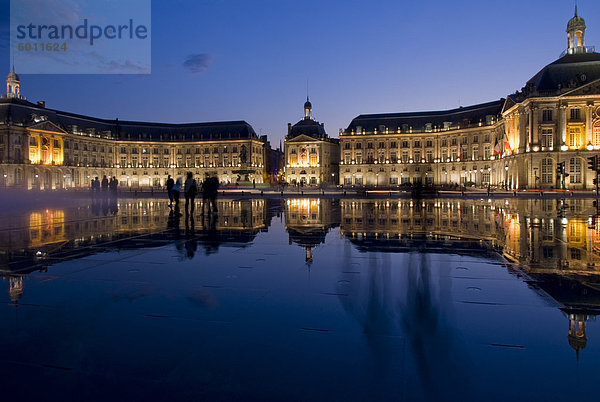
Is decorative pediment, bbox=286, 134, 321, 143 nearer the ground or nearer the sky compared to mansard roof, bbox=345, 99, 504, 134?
nearer the ground

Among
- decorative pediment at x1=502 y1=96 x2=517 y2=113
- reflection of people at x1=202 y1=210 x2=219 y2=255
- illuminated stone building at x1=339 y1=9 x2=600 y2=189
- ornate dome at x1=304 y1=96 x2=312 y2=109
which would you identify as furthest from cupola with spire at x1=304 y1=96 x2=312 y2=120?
reflection of people at x1=202 y1=210 x2=219 y2=255

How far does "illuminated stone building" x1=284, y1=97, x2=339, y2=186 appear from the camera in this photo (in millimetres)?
112000

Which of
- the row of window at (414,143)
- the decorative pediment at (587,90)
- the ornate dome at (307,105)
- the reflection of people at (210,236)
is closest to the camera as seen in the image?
the reflection of people at (210,236)

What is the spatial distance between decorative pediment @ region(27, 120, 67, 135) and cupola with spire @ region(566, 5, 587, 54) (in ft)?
322

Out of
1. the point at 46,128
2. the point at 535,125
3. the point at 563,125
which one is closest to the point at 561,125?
the point at 563,125

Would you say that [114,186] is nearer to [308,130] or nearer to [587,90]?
[587,90]

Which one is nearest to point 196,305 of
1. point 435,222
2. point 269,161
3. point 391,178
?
point 435,222

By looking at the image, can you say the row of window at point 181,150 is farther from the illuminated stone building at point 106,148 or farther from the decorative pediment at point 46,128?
the decorative pediment at point 46,128

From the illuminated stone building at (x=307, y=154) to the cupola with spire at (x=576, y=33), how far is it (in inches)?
2282

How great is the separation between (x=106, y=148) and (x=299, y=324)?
4567 inches

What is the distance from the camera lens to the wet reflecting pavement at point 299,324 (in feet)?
11.2

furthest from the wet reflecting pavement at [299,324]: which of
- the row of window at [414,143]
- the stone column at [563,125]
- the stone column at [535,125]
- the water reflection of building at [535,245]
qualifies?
the row of window at [414,143]

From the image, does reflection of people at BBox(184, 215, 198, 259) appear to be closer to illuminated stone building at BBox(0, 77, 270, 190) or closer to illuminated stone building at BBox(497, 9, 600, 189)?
illuminated stone building at BBox(497, 9, 600, 189)

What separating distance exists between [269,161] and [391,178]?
154ft
